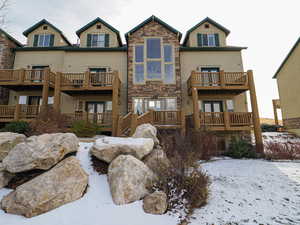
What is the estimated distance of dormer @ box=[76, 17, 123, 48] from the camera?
14484mm

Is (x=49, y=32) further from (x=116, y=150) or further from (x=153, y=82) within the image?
(x=116, y=150)

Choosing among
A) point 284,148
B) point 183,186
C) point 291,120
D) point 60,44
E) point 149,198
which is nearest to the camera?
point 149,198

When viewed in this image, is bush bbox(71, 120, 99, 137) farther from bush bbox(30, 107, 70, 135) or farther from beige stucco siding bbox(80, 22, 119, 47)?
beige stucco siding bbox(80, 22, 119, 47)

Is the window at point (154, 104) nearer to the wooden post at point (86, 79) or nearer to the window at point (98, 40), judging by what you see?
the wooden post at point (86, 79)

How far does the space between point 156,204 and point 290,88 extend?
804 inches

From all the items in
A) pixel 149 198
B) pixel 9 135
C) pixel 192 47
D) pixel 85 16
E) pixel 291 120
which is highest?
pixel 85 16

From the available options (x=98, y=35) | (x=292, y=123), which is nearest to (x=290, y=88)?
(x=292, y=123)

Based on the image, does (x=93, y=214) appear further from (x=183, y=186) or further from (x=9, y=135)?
(x=9, y=135)

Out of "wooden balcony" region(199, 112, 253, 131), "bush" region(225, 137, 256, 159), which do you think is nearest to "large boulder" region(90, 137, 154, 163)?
"wooden balcony" region(199, 112, 253, 131)

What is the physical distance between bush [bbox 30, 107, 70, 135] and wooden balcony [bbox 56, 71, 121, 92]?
2.62m

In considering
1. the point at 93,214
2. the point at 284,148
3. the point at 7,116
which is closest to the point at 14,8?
the point at 7,116

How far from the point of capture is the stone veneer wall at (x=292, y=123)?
15285 millimetres

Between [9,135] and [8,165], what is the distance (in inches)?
70.5

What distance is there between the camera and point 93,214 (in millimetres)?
3348
